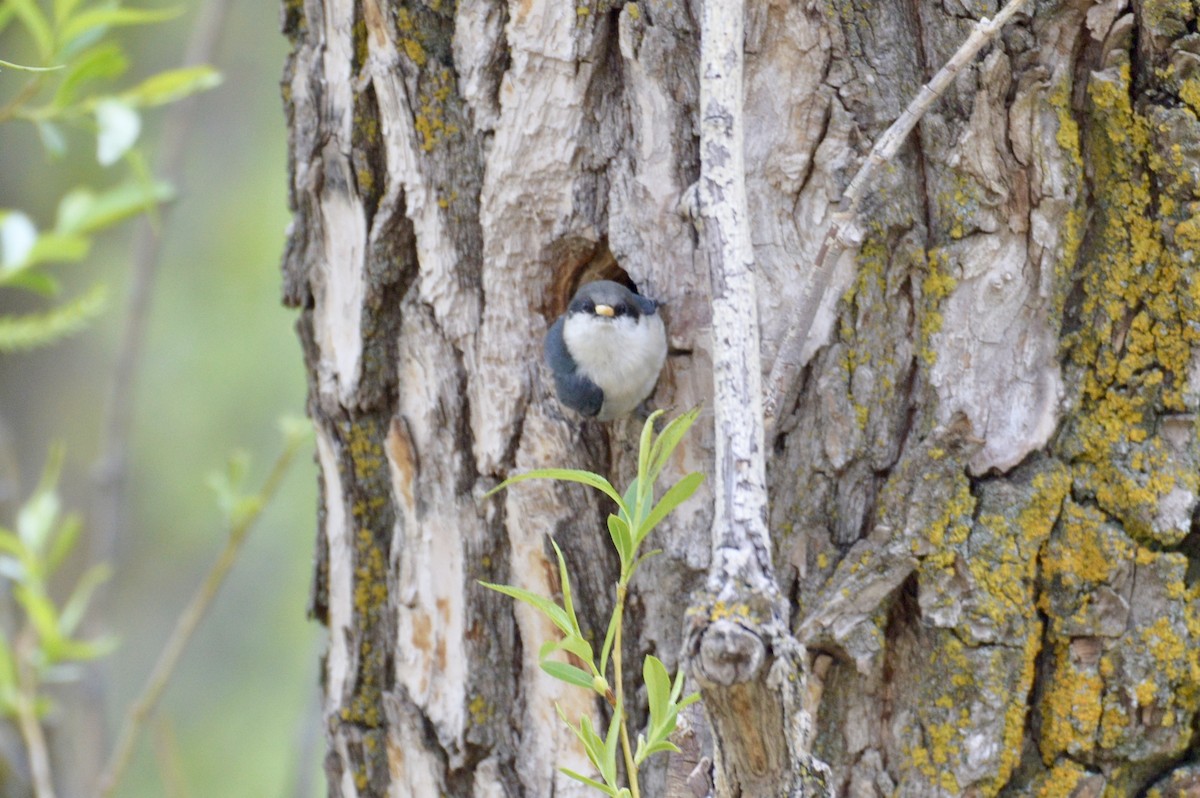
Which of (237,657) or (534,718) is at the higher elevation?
(534,718)

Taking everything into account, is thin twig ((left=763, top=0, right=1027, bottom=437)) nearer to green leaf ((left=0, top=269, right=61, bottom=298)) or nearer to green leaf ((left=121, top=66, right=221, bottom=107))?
green leaf ((left=121, top=66, right=221, bottom=107))

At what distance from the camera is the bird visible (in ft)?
4.32

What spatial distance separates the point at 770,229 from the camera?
1.32m

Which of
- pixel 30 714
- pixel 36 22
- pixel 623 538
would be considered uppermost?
pixel 36 22

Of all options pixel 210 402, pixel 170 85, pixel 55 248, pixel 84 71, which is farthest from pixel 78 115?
pixel 210 402

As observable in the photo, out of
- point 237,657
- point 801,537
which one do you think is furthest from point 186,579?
point 801,537

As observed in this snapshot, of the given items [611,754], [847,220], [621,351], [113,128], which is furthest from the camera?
[113,128]

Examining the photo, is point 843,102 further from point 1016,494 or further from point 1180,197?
point 1016,494

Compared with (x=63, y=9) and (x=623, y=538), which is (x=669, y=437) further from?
(x=63, y=9)

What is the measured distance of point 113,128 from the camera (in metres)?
1.47

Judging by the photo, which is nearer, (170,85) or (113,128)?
(113,128)

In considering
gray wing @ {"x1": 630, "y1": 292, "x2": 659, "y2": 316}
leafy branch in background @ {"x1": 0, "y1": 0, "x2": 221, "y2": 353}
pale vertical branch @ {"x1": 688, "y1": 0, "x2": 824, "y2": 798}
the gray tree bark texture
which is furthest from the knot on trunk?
leafy branch in background @ {"x1": 0, "y1": 0, "x2": 221, "y2": 353}

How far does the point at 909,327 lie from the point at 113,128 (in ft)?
3.68

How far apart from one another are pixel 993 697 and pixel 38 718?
74.0 inches
